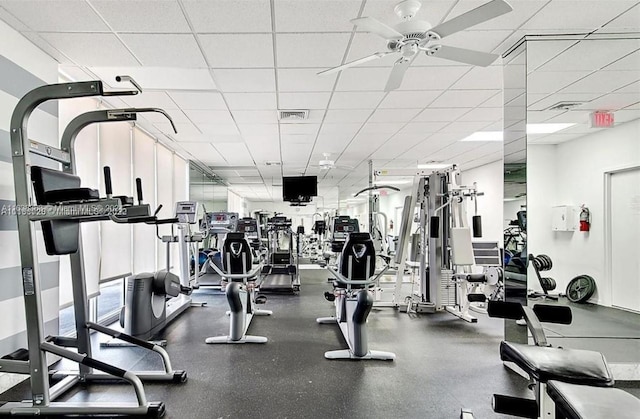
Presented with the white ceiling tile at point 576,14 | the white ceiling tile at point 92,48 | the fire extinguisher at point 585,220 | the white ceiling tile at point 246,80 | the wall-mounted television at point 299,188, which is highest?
the white ceiling tile at point 576,14

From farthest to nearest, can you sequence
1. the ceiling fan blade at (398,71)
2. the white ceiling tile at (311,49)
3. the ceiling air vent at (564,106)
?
the ceiling air vent at (564,106) < the white ceiling tile at (311,49) < the ceiling fan blade at (398,71)

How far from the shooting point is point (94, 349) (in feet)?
11.8

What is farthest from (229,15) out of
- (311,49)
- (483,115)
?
(483,115)

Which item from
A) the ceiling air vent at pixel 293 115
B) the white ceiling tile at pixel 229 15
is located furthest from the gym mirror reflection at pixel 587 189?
the ceiling air vent at pixel 293 115

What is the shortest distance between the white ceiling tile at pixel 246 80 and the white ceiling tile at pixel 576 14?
2.30m

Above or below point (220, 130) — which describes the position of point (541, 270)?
below

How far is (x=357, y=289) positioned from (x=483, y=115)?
10.2 feet

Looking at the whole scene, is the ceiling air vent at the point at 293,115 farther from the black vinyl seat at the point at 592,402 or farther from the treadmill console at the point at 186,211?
the black vinyl seat at the point at 592,402

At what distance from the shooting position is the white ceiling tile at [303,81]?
3436 millimetres

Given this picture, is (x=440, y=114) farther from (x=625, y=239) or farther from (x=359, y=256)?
(x=625, y=239)

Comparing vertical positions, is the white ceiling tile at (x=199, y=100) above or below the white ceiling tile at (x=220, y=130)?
above

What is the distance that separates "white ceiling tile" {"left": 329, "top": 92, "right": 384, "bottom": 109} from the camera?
Result: 13.2ft

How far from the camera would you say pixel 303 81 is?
3.65 m

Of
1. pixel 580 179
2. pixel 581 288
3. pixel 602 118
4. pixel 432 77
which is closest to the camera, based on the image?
pixel 432 77
